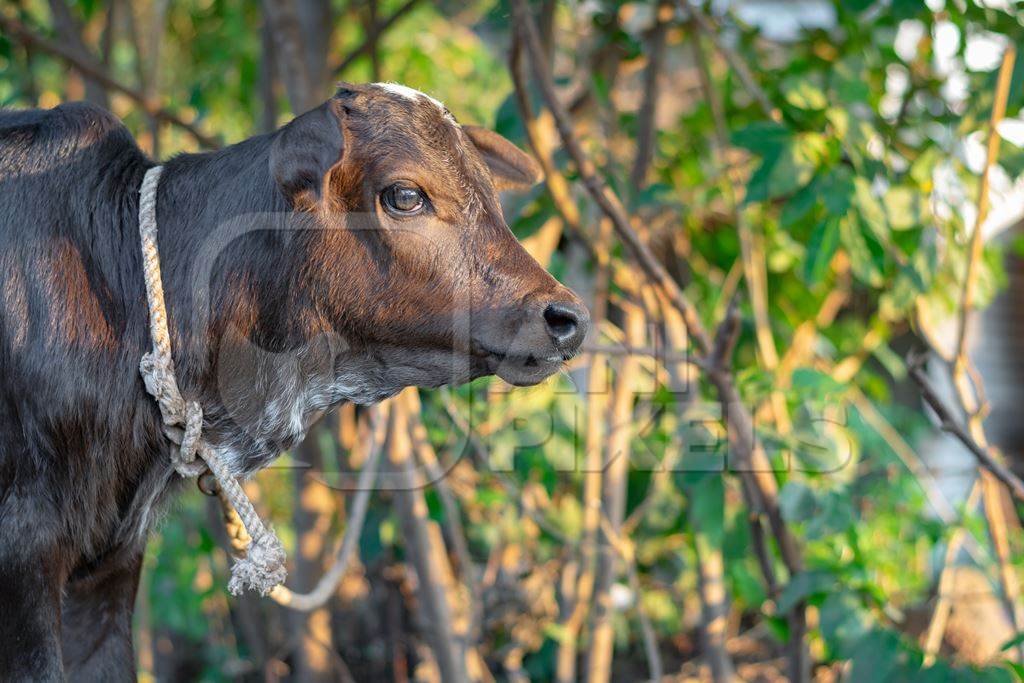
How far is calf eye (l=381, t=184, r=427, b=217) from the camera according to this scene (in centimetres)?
170

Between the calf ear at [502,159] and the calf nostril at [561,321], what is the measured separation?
0.40m

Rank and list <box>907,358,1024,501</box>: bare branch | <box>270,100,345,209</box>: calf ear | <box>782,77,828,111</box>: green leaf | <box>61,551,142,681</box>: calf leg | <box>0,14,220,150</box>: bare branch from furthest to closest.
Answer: <box>0,14,220,150</box>: bare branch, <box>782,77,828,111</box>: green leaf, <box>907,358,1024,501</box>: bare branch, <box>61,551,142,681</box>: calf leg, <box>270,100,345,209</box>: calf ear

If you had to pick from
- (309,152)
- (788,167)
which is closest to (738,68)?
(788,167)

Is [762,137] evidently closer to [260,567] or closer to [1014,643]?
[1014,643]

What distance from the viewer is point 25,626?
161 cm

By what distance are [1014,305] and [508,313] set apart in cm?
670

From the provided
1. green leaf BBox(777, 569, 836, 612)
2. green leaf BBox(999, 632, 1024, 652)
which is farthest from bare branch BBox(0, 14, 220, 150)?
green leaf BBox(999, 632, 1024, 652)

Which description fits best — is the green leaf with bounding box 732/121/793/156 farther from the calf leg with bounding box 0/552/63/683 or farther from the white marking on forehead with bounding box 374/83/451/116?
the calf leg with bounding box 0/552/63/683

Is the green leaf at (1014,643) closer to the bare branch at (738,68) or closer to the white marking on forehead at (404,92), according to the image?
the bare branch at (738,68)

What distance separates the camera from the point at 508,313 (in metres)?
1.70

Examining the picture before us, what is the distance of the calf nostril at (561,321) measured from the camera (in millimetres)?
1679

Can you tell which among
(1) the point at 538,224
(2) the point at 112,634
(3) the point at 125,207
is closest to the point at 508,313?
(3) the point at 125,207

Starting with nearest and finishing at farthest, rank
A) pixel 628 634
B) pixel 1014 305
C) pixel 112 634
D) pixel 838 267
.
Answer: pixel 112 634
pixel 838 267
pixel 628 634
pixel 1014 305

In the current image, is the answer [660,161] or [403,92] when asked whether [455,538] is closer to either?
[660,161]
